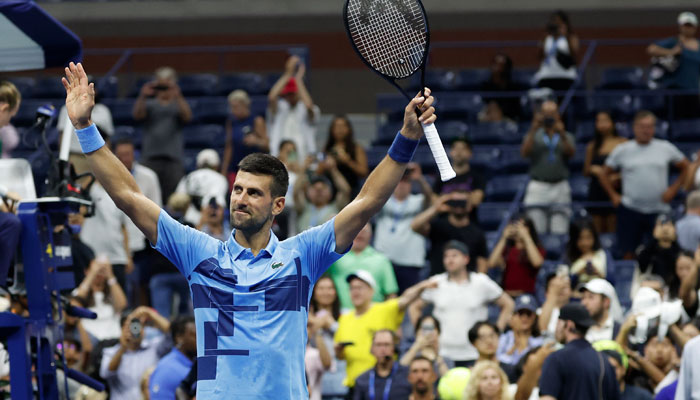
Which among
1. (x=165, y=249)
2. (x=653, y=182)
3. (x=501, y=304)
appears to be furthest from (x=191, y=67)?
(x=165, y=249)

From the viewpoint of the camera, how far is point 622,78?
16.2 metres

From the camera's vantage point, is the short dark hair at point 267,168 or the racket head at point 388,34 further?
the racket head at point 388,34

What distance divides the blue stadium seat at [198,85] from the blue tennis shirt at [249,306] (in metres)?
12.1

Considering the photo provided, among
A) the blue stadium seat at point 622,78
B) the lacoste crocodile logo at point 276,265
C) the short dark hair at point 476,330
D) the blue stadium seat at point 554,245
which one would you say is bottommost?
the short dark hair at point 476,330

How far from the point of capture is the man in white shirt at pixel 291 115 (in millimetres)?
13336

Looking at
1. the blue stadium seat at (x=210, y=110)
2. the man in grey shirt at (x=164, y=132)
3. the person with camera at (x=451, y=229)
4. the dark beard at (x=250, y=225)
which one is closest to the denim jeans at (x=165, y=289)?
the man in grey shirt at (x=164, y=132)

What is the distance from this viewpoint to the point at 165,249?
4863mm

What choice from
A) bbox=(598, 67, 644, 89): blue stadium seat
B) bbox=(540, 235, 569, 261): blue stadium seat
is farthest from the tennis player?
bbox=(598, 67, 644, 89): blue stadium seat

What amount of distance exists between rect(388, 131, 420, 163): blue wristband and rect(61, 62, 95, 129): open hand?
1205 mm

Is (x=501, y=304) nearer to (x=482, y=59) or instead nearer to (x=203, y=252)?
(x=203, y=252)

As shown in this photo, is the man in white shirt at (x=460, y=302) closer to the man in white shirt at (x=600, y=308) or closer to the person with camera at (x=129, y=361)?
the man in white shirt at (x=600, y=308)

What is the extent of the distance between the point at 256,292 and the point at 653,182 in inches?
345

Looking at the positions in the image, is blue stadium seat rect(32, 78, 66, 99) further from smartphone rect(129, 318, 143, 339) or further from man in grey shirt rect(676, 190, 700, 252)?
man in grey shirt rect(676, 190, 700, 252)

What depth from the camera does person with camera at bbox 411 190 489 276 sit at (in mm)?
11383
